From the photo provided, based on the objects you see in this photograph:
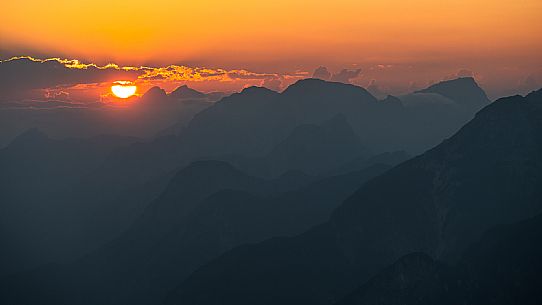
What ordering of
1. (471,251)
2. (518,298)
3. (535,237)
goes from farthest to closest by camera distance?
1. (471,251)
2. (535,237)
3. (518,298)

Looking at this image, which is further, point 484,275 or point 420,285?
point 420,285

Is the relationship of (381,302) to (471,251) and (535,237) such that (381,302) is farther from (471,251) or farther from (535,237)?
(535,237)

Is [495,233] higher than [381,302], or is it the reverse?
[495,233]

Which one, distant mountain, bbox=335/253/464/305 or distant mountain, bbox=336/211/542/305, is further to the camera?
distant mountain, bbox=335/253/464/305

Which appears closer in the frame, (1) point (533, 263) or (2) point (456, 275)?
(1) point (533, 263)

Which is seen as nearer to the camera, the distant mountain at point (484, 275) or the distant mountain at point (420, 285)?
the distant mountain at point (484, 275)

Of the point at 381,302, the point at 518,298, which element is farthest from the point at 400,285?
the point at 518,298

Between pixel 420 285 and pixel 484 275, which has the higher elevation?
pixel 484 275

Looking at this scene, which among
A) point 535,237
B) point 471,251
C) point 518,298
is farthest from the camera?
point 471,251
